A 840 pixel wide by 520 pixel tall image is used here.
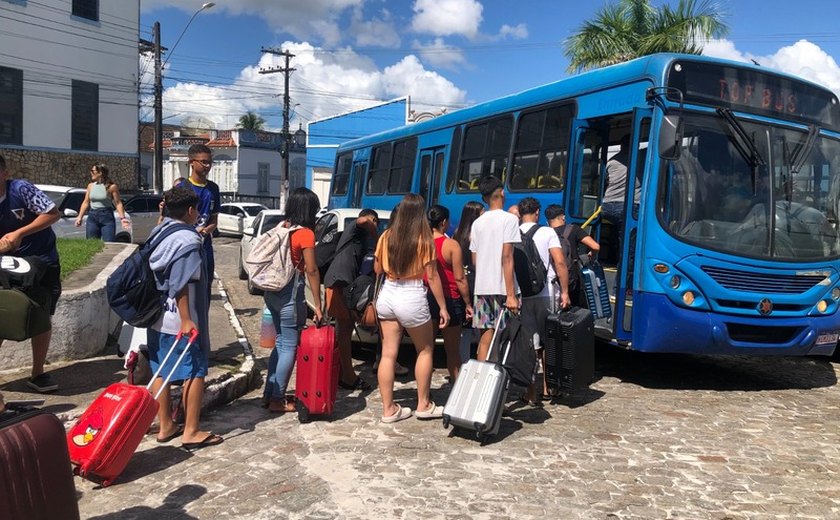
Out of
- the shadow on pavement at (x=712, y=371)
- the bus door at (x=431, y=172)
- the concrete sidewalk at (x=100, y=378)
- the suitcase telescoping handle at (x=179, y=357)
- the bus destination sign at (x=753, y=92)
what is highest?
the bus destination sign at (x=753, y=92)

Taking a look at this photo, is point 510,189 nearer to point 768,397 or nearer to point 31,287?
point 768,397

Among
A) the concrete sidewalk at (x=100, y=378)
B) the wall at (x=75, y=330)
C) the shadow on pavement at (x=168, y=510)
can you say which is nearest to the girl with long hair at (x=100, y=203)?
the wall at (x=75, y=330)

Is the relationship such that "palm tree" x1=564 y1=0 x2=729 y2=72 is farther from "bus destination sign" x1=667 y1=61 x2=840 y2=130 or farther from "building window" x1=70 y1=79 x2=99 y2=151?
"building window" x1=70 y1=79 x2=99 y2=151

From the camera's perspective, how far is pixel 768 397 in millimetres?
6828

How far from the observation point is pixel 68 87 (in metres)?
28.0

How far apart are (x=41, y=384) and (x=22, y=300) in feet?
3.10

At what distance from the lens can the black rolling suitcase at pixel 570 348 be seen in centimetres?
594

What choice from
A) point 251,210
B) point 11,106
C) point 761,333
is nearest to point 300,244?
point 761,333

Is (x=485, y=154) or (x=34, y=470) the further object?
(x=485, y=154)

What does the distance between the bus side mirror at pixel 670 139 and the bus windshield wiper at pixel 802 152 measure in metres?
1.44

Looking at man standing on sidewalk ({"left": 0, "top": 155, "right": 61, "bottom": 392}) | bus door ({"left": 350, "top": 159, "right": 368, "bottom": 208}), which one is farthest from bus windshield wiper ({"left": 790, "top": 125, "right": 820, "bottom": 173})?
bus door ({"left": 350, "top": 159, "right": 368, "bottom": 208})

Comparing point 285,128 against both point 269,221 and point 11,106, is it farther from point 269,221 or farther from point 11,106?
point 269,221

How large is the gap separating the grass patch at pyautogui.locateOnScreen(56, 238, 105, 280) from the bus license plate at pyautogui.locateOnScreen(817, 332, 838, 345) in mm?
7692

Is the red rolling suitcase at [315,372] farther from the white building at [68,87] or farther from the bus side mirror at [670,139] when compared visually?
the white building at [68,87]
